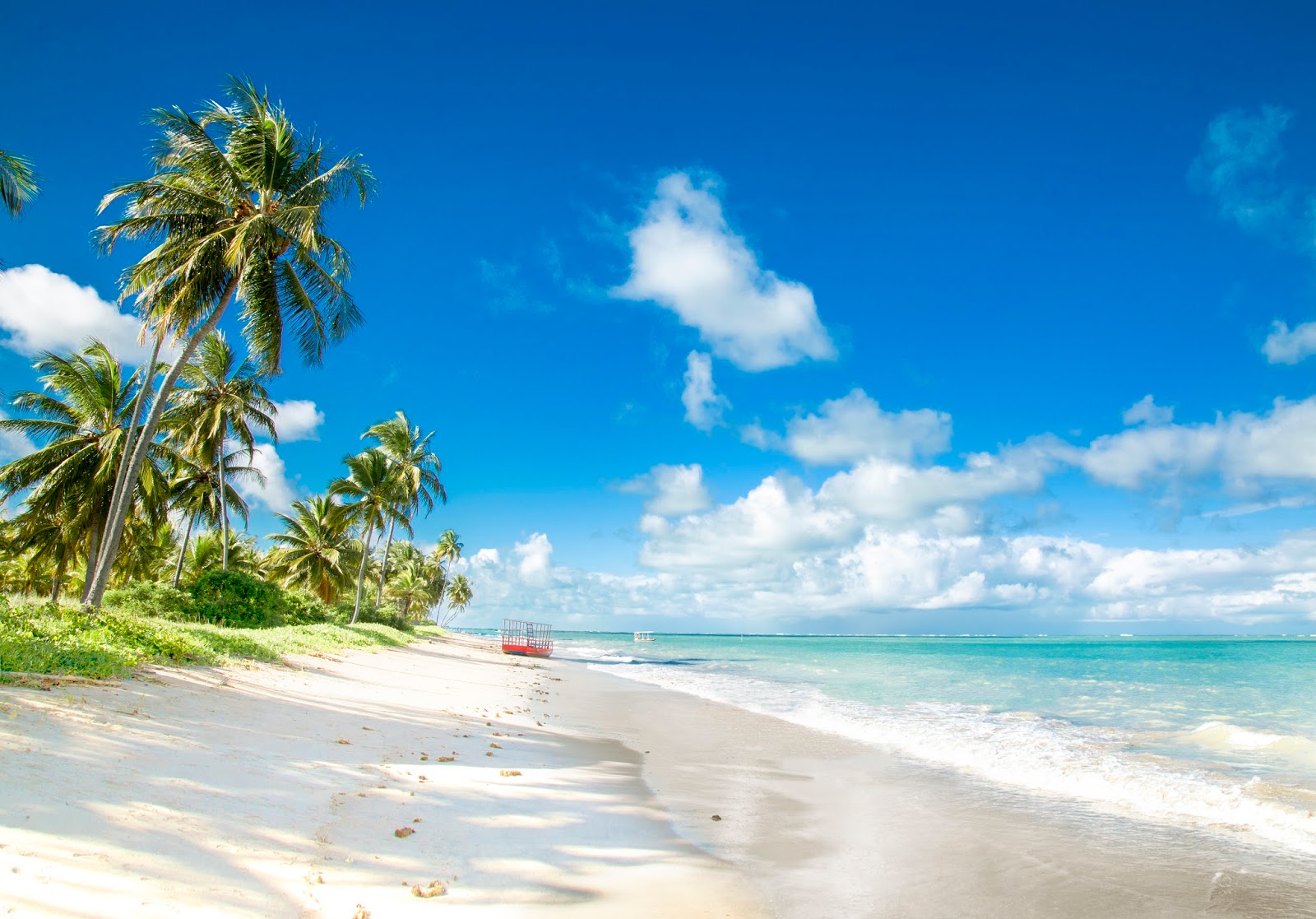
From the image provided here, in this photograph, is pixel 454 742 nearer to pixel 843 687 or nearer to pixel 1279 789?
pixel 1279 789

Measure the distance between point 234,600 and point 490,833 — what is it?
20898 millimetres

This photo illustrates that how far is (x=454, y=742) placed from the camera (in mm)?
9312

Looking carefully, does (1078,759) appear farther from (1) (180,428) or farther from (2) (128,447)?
(1) (180,428)

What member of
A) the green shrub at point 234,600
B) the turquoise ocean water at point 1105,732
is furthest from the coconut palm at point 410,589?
the green shrub at point 234,600

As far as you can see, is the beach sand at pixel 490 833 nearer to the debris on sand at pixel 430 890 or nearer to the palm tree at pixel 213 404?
the debris on sand at pixel 430 890

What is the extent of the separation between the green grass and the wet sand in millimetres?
7752

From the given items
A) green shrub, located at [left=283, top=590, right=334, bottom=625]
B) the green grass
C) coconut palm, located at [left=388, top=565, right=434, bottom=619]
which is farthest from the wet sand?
coconut palm, located at [left=388, top=565, right=434, bottom=619]

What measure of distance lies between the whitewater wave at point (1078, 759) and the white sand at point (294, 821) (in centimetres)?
646

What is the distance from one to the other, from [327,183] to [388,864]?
588 inches

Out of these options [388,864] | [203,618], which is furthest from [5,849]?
[203,618]

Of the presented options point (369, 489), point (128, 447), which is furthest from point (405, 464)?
point (128, 447)

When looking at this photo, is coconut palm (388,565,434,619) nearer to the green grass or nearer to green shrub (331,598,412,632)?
green shrub (331,598,412,632)

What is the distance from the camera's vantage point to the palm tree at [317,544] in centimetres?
3600

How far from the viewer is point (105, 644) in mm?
9875
